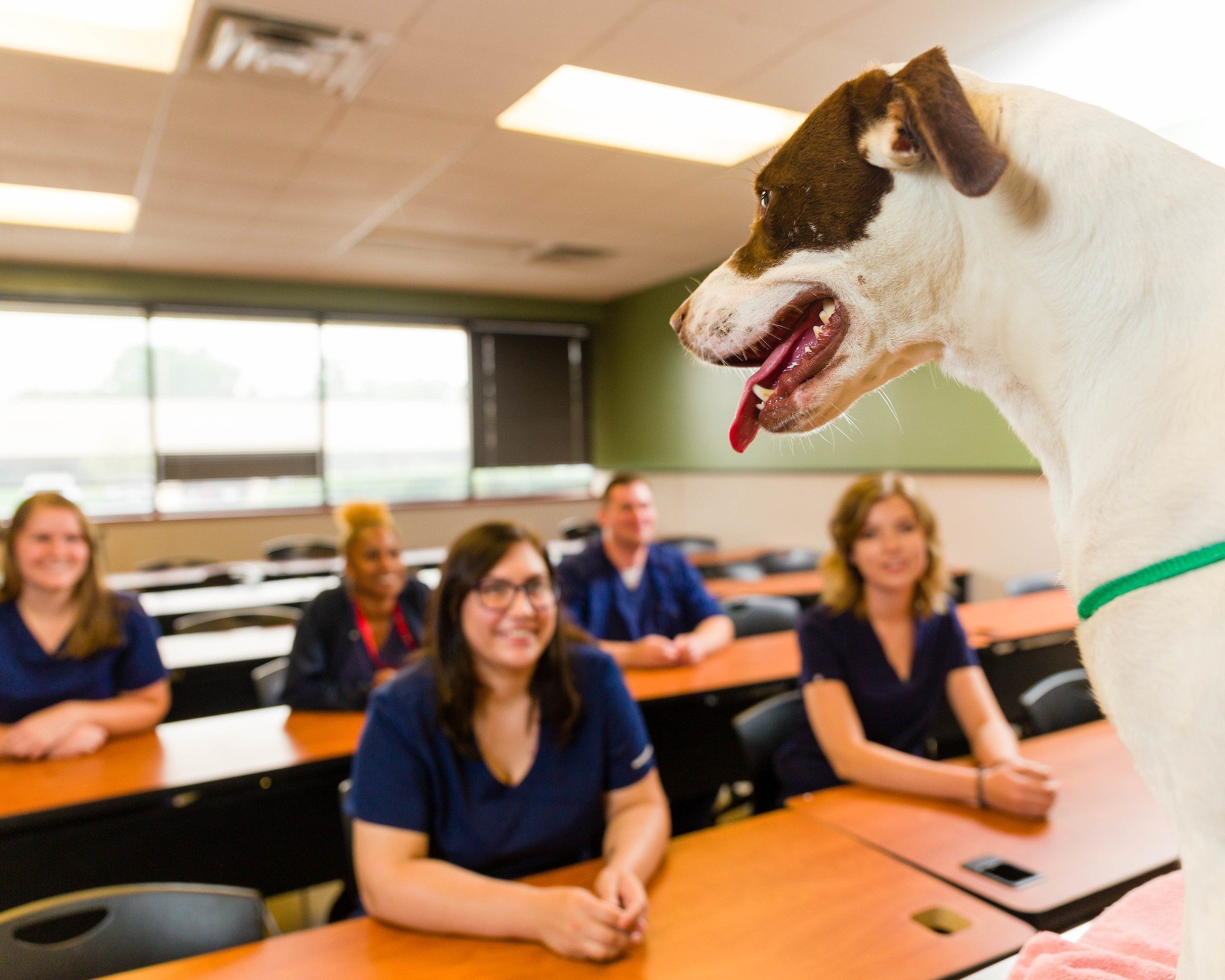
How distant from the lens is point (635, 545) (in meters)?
3.47

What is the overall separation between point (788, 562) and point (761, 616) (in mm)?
2127

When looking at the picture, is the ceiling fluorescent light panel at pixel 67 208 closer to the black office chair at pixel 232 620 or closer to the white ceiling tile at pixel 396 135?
the white ceiling tile at pixel 396 135

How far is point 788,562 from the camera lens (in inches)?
231

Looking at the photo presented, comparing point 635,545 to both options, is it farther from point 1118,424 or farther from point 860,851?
point 1118,424

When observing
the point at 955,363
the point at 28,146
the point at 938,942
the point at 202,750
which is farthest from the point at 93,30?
the point at 938,942

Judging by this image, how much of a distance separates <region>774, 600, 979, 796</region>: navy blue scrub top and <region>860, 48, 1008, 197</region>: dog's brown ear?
1.76 meters

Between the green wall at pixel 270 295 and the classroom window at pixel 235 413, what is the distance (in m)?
0.19

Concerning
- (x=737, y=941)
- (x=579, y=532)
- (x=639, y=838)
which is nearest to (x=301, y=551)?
(x=579, y=532)

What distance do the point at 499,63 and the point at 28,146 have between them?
2481mm

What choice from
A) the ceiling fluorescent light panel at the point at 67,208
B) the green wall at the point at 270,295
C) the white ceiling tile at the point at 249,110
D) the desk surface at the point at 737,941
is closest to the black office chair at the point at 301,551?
the green wall at the point at 270,295

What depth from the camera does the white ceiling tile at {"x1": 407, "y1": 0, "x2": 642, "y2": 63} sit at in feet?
9.27

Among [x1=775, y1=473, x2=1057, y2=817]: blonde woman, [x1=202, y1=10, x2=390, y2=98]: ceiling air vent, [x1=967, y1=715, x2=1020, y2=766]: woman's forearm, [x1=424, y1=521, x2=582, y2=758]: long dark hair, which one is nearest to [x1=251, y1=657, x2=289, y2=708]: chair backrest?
[x1=424, y1=521, x2=582, y2=758]: long dark hair

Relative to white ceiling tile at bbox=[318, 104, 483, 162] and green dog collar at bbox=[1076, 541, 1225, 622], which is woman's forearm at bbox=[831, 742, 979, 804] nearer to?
green dog collar at bbox=[1076, 541, 1225, 622]

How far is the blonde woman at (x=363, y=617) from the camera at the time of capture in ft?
8.97
